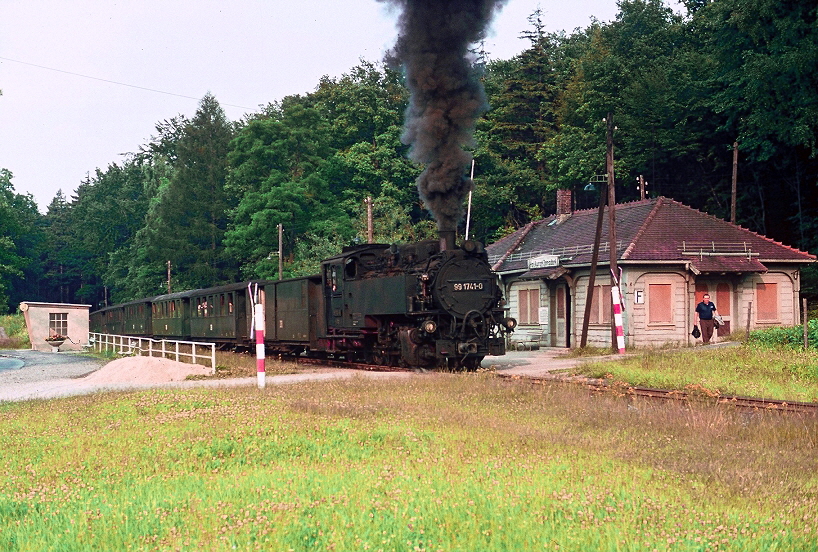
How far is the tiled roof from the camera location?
97.5 ft

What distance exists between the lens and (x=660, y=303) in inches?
1164

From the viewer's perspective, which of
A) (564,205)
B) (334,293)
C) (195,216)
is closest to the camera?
(334,293)

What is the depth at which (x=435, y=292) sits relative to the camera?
19.9 m

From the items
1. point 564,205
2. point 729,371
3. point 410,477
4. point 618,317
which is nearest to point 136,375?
point 618,317

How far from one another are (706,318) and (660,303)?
229 cm

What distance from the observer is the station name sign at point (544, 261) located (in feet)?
105

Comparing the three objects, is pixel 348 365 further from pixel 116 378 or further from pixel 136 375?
pixel 116 378

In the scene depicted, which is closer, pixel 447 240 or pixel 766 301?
pixel 447 240

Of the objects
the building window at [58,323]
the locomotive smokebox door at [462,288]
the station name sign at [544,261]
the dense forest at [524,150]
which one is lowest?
the building window at [58,323]

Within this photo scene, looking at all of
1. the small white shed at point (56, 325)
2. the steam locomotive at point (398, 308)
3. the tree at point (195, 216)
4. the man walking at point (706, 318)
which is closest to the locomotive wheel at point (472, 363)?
the steam locomotive at point (398, 308)

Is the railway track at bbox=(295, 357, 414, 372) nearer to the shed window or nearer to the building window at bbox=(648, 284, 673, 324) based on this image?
the building window at bbox=(648, 284, 673, 324)

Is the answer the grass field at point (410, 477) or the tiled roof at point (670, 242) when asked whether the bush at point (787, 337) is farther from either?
Result: the grass field at point (410, 477)

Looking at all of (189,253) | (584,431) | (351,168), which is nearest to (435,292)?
(584,431)

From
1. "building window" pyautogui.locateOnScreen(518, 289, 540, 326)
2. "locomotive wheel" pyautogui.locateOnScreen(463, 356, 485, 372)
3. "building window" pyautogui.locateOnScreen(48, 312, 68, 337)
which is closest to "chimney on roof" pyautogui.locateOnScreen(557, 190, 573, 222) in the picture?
"building window" pyautogui.locateOnScreen(518, 289, 540, 326)
